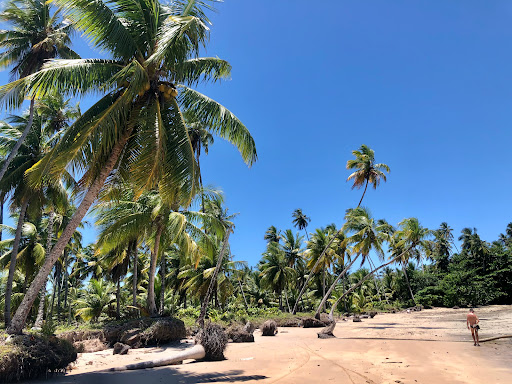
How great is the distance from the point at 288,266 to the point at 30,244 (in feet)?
77.7

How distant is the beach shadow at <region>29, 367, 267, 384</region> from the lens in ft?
22.3

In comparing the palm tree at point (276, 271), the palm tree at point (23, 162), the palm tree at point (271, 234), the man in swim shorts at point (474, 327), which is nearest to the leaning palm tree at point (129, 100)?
the palm tree at point (23, 162)

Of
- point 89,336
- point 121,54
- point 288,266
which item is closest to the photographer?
point 121,54

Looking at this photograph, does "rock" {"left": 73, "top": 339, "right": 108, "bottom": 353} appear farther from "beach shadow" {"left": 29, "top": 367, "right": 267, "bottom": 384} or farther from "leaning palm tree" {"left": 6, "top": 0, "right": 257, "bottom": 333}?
"leaning palm tree" {"left": 6, "top": 0, "right": 257, "bottom": 333}

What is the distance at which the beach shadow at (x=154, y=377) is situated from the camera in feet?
22.3

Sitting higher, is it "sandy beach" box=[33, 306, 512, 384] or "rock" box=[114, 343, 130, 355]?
"rock" box=[114, 343, 130, 355]

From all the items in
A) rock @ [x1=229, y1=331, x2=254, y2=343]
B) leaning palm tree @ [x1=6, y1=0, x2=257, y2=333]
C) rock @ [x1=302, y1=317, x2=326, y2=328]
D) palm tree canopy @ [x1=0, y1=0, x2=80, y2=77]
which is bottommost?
rock @ [x1=302, y1=317, x2=326, y2=328]

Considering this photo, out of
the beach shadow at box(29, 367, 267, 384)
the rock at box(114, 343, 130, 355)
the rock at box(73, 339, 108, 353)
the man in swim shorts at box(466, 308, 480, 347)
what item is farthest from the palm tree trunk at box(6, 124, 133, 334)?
the man in swim shorts at box(466, 308, 480, 347)

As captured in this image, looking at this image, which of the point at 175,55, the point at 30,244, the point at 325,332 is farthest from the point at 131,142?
the point at 30,244

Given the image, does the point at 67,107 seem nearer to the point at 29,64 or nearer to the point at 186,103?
the point at 29,64

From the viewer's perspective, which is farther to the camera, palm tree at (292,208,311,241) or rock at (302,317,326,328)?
palm tree at (292,208,311,241)

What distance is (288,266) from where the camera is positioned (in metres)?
35.7

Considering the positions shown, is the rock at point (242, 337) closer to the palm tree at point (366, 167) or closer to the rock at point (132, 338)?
the rock at point (132, 338)

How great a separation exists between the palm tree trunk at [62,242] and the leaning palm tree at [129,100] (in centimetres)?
2
